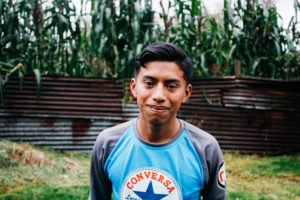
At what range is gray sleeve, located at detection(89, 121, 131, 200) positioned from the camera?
1.52m

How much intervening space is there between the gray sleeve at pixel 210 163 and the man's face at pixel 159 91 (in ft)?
0.66

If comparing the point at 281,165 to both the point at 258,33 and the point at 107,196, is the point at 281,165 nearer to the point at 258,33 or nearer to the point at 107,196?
the point at 258,33

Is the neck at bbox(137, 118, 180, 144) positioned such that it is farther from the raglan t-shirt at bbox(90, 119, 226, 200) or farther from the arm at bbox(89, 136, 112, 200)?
the arm at bbox(89, 136, 112, 200)

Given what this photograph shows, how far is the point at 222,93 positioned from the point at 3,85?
11.1 ft

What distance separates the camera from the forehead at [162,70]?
142 cm

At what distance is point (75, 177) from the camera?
3441 millimetres

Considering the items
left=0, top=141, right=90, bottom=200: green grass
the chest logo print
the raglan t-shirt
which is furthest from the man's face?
left=0, top=141, right=90, bottom=200: green grass

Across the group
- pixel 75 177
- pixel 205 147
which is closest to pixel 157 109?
pixel 205 147

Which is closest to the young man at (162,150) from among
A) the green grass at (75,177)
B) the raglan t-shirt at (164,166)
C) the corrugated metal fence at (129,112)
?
the raglan t-shirt at (164,166)

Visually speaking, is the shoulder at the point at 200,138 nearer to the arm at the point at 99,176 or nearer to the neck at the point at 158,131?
the neck at the point at 158,131

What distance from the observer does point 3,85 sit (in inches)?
161

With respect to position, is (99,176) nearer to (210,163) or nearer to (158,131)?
(158,131)

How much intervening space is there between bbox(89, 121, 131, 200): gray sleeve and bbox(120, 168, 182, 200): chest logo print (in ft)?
0.60

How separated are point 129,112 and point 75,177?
1.50m
